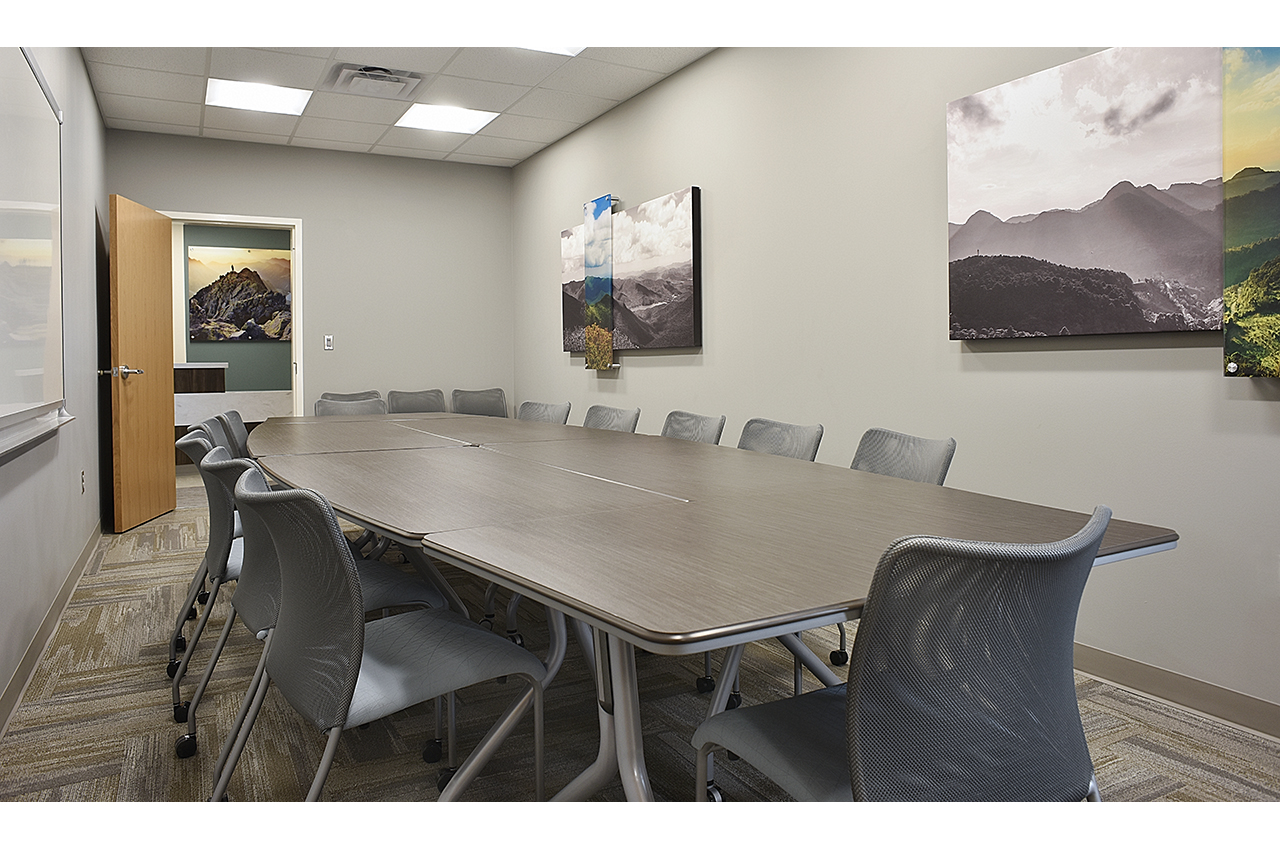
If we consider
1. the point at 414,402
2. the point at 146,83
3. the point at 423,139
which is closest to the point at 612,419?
the point at 414,402

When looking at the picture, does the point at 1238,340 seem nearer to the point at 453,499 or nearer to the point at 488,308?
the point at 453,499

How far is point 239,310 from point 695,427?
25.4 ft

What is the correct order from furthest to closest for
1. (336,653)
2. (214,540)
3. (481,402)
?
(481,402) → (214,540) → (336,653)

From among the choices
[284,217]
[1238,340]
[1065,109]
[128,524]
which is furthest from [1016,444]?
[284,217]

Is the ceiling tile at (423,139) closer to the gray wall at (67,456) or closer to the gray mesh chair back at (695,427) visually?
the gray wall at (67,456)

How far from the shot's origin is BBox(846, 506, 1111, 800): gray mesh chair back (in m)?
1.16

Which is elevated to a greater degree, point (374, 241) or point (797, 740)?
point (374, 241)

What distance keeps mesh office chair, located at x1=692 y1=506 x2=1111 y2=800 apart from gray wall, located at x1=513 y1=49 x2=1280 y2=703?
180cm

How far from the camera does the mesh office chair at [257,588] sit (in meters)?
2.08

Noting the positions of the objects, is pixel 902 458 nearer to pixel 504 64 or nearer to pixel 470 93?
pixel 504 64

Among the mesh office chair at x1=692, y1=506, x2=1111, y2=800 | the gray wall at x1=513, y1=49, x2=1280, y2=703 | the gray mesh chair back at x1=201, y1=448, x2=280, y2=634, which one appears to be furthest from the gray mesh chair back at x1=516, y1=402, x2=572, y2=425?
the mesh office chair at x1=692, y1=506, x2=1111, y2=800

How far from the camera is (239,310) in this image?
988cm

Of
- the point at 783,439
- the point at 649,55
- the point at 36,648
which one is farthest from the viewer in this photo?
the point at 649,55

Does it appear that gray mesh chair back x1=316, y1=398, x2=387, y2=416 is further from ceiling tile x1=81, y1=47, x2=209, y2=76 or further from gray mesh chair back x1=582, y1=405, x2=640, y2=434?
ceiling tile x1=81, y1=47, x2=209, y2=76
